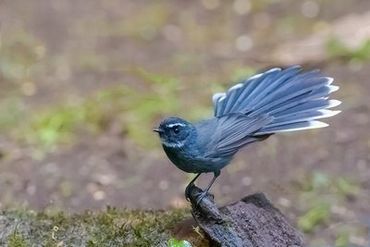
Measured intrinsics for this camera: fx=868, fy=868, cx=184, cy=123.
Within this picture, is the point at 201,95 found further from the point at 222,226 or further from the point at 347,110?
the point at 222,226

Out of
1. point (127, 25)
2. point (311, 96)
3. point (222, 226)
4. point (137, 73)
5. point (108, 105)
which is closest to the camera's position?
point (222, 226)

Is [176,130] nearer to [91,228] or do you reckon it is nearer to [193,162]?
[193,162]

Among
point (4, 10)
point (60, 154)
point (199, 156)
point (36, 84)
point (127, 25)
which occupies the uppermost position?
point (4, 10)

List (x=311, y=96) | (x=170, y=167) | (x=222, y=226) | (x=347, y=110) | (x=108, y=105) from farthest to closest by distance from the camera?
(x=108, y=105) < (x=347, y=110) < (x=170, y=167) < (x=311, y=96) < (x=222, y=226)

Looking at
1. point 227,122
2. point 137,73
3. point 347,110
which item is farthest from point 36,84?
point 227,122

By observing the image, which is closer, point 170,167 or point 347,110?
point 170,167

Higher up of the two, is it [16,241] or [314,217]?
[16,241]

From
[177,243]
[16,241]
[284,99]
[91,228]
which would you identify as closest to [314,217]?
[284,99]

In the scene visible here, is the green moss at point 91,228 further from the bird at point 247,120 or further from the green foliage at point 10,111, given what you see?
the green foliage at point 10,111
